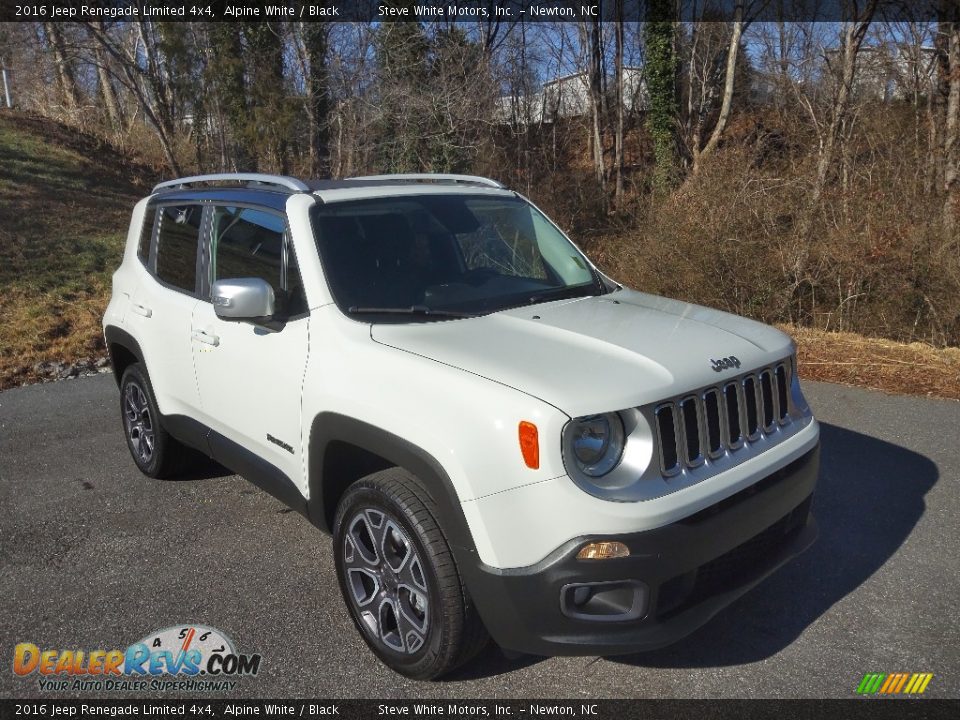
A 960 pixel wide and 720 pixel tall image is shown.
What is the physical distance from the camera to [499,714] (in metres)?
2.88

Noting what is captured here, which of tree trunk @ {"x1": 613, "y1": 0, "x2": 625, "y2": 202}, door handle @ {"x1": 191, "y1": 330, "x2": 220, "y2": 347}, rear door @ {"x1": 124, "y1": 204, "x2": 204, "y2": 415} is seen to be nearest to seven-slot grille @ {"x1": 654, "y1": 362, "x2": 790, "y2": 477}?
door handle @ {"x1": 191, "y1": 330, "x2": 220, "y2": 347}

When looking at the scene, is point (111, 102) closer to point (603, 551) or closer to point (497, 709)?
point (497, 709)

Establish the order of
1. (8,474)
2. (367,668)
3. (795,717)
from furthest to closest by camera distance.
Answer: (8,474), (367,668), (795,717)

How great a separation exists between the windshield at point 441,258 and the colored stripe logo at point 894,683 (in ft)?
6.68

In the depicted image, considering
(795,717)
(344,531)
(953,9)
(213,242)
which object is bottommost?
(795,717)

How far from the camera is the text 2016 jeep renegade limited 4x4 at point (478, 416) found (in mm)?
2607

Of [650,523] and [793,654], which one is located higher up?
[650,523]

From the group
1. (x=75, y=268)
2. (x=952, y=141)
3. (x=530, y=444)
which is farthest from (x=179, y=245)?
(x=952, y=141)

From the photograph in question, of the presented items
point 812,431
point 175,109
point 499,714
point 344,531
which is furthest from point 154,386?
point 175,109

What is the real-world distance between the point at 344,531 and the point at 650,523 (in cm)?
127

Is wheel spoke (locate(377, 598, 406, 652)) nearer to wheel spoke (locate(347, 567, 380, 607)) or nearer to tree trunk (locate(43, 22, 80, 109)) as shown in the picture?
wheel spoke (locate(347, 567, 380, 607))

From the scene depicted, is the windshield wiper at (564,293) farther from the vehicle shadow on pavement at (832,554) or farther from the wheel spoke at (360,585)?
the vehicle shadow on pavement at (832,554)

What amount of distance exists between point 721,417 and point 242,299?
198cm

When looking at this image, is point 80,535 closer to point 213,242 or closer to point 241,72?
point 213,242
